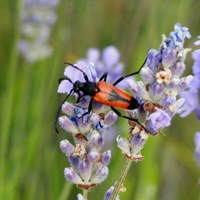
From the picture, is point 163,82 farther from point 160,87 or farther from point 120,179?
point 120,179

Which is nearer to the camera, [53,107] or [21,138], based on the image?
[21,138]

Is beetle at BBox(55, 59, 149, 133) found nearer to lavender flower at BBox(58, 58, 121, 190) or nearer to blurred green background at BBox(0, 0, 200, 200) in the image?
lavender flower at BBox(58, 58, 121, 190)

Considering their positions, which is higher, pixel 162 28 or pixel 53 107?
pixel 162 28

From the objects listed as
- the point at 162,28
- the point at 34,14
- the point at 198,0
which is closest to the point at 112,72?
the point at 162,28

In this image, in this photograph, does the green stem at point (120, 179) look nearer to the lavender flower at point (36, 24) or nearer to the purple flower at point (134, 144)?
the purple flower at point (134, 144)

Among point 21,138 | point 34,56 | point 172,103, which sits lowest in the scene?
point 21,138

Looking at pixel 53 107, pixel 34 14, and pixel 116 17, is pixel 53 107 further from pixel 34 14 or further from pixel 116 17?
pixel 116 17

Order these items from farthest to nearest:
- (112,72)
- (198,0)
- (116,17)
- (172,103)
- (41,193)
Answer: (116,17) → (198,0) → (41,193) → (112,72) → (172,103)
